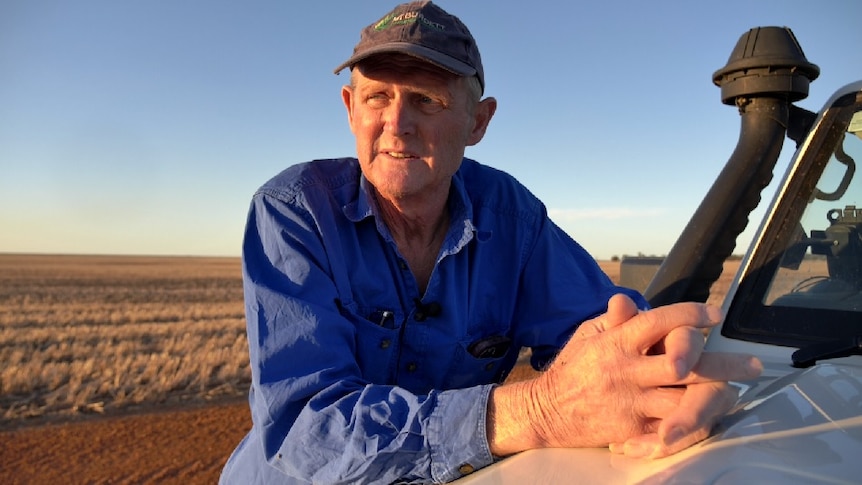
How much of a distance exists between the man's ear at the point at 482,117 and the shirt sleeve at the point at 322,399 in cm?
76

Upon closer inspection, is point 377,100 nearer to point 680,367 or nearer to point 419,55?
point 419,55

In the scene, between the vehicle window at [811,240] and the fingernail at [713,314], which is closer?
the fingernail at [713,314]

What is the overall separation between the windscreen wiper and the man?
476 mm

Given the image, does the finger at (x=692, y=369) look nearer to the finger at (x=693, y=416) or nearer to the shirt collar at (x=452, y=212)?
the finger at (x=693, y=416)

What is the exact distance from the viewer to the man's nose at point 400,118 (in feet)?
6.70

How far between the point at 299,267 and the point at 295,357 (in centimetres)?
25

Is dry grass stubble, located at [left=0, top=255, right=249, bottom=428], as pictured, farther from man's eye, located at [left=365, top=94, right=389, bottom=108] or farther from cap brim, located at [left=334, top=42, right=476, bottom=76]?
cap brim, located at [left=334, top=42, right=476, bottom=76]

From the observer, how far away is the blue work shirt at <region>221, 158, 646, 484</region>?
4.78 ft

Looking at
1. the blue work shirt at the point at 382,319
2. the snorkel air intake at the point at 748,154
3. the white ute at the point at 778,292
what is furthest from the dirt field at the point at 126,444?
the white ute at the point at 778,292

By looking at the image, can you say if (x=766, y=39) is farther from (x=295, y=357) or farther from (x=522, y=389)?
Result: (x=295, y=357)

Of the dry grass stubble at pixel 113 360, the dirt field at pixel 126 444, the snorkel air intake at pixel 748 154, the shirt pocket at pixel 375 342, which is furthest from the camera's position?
the dry grass stubble at pixel 113 360

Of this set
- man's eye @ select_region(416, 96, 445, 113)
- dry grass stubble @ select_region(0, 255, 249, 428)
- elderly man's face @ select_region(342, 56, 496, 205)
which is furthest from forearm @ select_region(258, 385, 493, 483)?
dry grass stubble @ select_region(0, 255, 249, 428)

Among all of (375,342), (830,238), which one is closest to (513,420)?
(375,342)

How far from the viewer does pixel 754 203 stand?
2.80 metres
